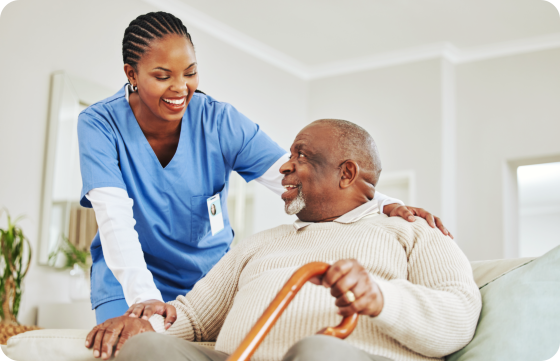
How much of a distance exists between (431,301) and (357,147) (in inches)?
20.6

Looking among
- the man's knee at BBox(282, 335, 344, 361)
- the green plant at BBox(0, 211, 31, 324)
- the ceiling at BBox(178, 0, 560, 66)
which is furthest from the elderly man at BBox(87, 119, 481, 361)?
the ceiling at BBox(178, 0, 560, 66)

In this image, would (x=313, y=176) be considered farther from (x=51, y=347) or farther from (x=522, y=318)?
(x=51, y=347)

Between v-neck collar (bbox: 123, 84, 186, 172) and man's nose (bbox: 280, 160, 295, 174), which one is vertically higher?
v-neck collar (bbox: 123, 84, 186, 172)

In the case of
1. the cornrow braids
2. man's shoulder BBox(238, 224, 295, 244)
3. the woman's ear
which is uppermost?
the cornrow braids

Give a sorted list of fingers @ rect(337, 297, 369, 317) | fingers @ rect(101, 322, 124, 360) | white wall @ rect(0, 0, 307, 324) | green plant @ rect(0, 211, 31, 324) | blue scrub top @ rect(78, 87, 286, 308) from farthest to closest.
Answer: white wall @ rect(0, 0, 307, 324)
green plant @ rect(0, 211, 31, 324)
blue scrub top @ rect(78, 87, 286, 308)
fingers @ rect(101, 322, 124, 360)
fingers @ rect(337, 297, 369, 317)

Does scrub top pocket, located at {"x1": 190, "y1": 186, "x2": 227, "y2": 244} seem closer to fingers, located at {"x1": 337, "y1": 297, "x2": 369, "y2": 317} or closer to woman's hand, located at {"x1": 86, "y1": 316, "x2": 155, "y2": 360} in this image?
woman's hand, located at {"x1": 86, "y1": 316, "x2": 155, "y2": 360}

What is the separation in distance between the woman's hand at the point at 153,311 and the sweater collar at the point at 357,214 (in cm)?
36

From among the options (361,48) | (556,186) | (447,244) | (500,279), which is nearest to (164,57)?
(447,244)

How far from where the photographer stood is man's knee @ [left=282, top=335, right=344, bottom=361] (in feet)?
2.78

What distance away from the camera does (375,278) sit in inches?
40.4

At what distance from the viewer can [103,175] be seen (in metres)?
1.52

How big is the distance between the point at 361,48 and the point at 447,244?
4.05 meters

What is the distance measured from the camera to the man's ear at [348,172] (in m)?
1.47

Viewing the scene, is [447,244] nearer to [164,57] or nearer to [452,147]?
[164,57]
